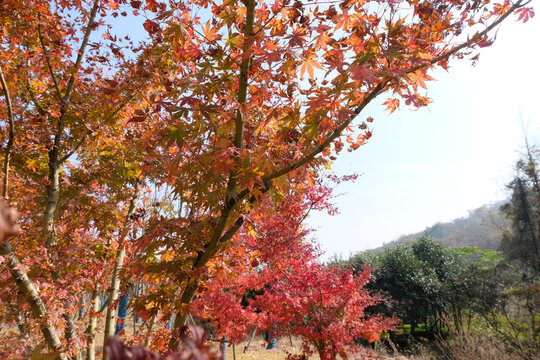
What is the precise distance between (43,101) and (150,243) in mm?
2895

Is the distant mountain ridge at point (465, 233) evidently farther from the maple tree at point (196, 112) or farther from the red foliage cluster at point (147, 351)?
the red foliage cluster at point (147, 351)

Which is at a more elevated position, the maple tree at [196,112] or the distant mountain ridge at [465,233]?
the maple tree at [196,112]

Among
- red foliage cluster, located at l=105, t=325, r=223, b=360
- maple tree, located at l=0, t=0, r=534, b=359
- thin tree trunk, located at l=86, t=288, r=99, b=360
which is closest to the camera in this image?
red foliage cluster, located at l=105, t=325, r=223, b=360

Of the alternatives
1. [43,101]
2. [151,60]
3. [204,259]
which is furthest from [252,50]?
[43,101]

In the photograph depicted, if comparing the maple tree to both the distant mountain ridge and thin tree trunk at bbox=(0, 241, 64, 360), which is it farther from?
the distant mountain ridge

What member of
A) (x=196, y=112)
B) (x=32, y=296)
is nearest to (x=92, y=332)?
(x=32, y=296)

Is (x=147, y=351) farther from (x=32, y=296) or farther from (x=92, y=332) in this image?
(x=92, y=332)

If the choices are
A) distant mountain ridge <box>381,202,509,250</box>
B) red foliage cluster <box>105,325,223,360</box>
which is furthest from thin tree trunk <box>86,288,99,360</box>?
distant mountain ridge <box>381,202,509,250</box>

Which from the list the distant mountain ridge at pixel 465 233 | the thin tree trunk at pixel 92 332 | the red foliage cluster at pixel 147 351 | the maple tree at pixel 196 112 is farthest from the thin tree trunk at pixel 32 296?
the distant mountain ridge at pixel 465 233

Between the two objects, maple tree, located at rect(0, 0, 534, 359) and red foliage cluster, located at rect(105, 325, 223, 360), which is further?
maple tree, located at rect(0, 0, 534, 359)

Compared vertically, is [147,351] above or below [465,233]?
above

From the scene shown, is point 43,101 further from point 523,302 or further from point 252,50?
point 523,302

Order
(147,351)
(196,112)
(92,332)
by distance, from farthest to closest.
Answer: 1. (92,332)
2. (196,112)
3. (147,351)

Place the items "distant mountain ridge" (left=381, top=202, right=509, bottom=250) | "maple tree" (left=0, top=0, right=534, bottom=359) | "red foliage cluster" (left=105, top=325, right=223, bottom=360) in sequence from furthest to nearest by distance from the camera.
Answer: "distant mountain ridge" (left=381, top=202, right=509, bottom=250) → "maple tree" (left=0, top=0, right=534, bottom=359) → "red foliage cluster" (left=105, top=325, right=223, bottom=360)
